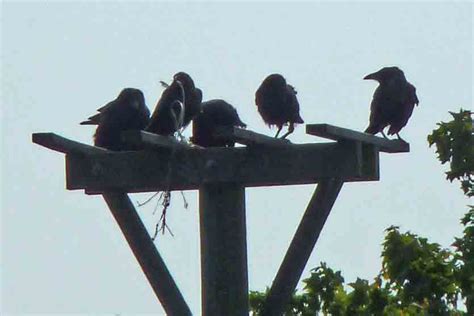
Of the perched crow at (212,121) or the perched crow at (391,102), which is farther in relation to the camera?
the perched crow at (391,102)

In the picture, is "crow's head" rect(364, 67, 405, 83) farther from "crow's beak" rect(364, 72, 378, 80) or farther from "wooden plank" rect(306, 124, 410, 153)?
"wooden plank" rect(306, 124, 410, 153)

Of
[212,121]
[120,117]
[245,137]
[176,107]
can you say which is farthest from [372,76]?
[245,137]

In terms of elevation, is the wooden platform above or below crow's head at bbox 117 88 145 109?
below

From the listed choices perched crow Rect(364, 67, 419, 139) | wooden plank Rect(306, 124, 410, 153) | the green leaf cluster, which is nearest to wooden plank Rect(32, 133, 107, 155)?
wooden plank Rect(306, 124, 410, 153)

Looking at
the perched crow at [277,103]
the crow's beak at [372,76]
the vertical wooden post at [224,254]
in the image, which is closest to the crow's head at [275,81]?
the perched crow at [277,103]

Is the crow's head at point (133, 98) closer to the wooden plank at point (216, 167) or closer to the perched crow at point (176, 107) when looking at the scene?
the perched crow at point (176, 107)

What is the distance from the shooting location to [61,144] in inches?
314

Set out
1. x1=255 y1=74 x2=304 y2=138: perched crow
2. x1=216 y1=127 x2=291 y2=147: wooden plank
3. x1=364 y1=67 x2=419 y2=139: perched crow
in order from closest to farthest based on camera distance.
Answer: x1=216 y1=127 x2=291 y2=147: wooden plank
x1=255 y1=74 x2=304 y2=138: perched crow
x1=364 y1=67 x2=419 y2=139: perched crow

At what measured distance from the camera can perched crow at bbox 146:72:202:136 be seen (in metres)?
8.68

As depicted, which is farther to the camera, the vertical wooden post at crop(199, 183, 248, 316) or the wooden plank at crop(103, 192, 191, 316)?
the wooden plank at crop(103, 192, 191, 316)

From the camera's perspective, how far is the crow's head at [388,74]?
12.0 meters

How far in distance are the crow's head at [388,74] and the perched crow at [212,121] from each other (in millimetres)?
1496

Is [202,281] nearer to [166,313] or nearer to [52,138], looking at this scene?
[166,313]

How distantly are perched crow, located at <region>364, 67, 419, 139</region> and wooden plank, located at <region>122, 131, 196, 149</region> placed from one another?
3587 mm
